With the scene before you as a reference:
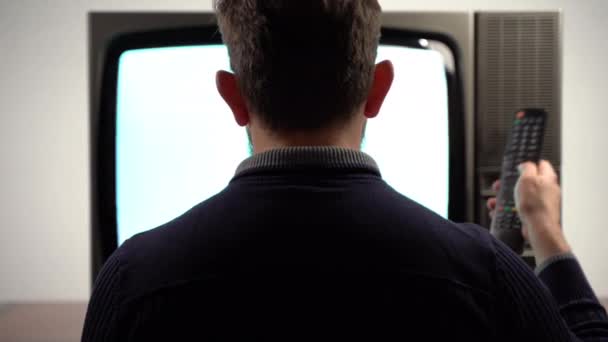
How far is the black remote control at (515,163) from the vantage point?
42.6 inches

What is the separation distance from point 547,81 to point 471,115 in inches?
5.8

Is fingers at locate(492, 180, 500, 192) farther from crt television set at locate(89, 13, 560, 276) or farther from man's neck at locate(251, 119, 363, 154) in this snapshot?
man's neck at locate(251, 119, 363, 154)

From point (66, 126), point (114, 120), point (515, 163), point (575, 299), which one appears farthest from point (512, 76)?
point (66, 126)

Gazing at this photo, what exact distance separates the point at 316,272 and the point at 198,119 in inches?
23.3

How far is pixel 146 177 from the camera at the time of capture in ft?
3.77

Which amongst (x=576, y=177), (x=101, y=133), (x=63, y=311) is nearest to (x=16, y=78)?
(x=63, y=311)

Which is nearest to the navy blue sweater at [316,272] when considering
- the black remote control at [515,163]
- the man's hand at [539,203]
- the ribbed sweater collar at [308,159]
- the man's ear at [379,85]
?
the ribbed sweater collar at [308,159]

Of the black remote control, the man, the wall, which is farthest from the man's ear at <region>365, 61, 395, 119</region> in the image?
the wall

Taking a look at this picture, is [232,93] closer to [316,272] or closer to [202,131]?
[316,272]

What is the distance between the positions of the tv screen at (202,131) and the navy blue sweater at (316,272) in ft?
1.58

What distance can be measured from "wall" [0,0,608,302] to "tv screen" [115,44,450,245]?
1201mm

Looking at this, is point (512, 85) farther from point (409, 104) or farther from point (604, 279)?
point (604, 279)

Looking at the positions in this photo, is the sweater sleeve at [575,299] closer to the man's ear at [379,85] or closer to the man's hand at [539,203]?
the man's hand at [539,203]

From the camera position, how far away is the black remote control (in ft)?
3.55
